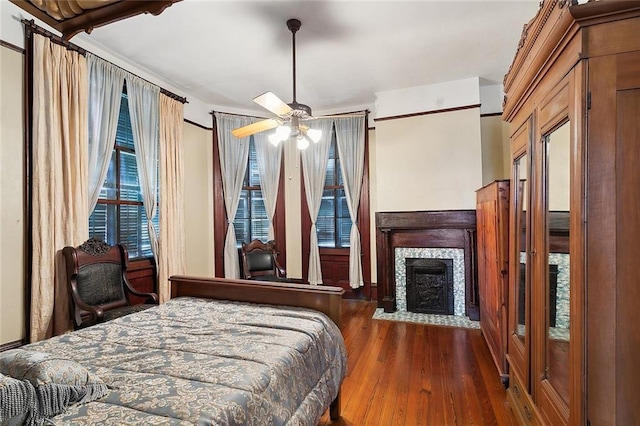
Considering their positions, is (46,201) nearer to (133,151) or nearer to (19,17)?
(133,151)

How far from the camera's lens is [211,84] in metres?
4.11

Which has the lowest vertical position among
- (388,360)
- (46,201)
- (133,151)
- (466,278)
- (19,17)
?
(388,360)

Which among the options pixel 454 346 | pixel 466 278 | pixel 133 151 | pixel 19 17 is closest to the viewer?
pixel 19 17

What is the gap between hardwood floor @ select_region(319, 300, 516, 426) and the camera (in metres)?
2.10

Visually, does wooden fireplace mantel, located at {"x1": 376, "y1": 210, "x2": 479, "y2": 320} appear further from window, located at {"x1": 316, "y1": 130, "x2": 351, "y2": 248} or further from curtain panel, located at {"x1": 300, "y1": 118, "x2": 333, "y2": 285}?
curtain panel, located at {"x1": 300, "y1": 118, "x2": 333, "y2": 285}

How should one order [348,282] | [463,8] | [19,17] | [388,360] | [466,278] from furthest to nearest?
[348,282] → [466,278] → [388,360] → [463,8] → [19,17]

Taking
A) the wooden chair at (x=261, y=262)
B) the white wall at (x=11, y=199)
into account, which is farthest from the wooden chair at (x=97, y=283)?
the wooden chair at (x=261, y=262)

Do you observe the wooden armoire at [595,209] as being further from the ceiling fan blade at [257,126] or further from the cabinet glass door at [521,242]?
the ceiling fan blade at [257,126]

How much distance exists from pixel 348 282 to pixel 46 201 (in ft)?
12.9

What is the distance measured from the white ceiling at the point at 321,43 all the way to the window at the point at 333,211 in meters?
1.22

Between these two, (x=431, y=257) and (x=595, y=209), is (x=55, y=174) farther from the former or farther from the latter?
(x=431, y=257)

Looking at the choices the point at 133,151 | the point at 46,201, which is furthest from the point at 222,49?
the point at 46,201

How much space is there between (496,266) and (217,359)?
88.8 inches

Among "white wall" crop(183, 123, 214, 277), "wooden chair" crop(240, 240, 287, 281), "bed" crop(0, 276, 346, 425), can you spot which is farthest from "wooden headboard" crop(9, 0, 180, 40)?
"wooden chair" crop(240, 240, 287, 281)
